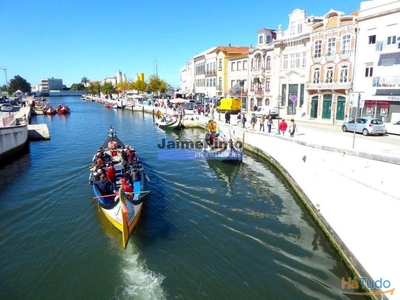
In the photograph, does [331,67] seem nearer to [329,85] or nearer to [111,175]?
[329,85]

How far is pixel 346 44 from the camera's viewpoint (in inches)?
1206

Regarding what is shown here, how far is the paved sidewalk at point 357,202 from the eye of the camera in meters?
8.32

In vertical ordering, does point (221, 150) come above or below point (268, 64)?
below

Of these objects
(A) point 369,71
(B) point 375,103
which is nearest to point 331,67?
(A) point 369,71

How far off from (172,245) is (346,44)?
28764 mm

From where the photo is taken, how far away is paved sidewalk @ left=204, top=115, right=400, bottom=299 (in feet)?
27.3

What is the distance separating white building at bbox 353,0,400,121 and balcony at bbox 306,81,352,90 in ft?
3.00

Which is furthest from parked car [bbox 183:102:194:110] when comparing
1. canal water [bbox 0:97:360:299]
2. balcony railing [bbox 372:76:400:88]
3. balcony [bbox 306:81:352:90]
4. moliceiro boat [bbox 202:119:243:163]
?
canal water [bbox 0:97:360:299]

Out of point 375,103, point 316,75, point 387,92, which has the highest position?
point 316,75

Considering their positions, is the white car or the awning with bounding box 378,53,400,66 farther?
the awning with bounding box 378,53,400,66

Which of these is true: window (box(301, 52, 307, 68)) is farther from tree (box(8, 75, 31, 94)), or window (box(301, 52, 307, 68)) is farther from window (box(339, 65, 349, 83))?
tree (box(8, 75, 31, 94))

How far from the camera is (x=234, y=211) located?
47.3 ft

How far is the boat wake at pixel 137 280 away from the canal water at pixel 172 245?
0.10 ft

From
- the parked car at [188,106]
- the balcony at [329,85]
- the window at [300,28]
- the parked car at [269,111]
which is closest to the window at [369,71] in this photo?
the balcony at [329,85]
